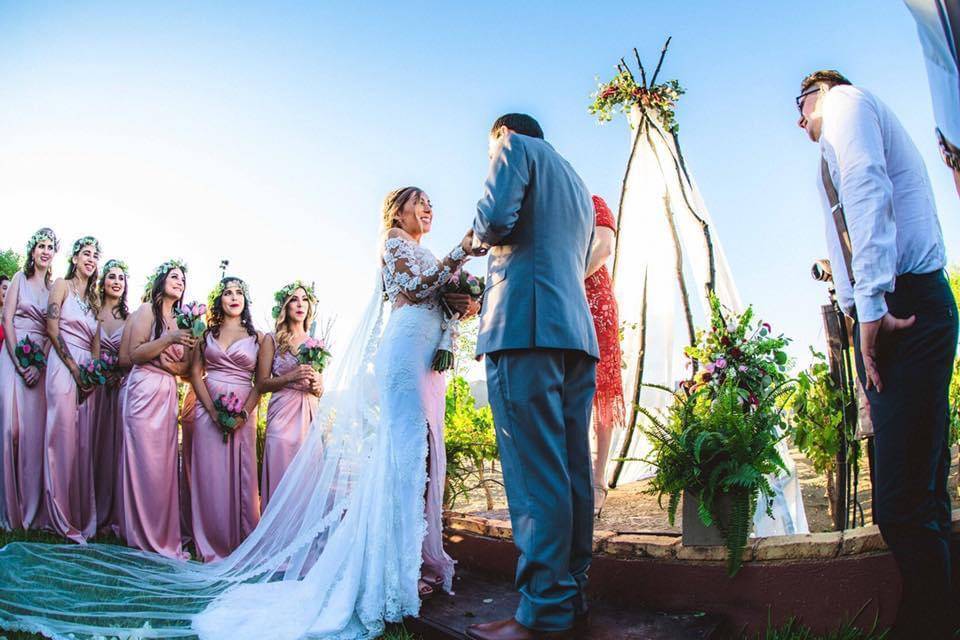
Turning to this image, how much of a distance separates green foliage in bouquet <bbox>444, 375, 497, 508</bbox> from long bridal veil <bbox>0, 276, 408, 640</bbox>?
38.5 inches

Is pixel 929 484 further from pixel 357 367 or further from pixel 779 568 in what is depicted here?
pixel 357 367

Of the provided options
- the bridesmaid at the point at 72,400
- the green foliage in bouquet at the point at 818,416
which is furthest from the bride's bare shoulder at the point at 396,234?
the bridesmaid at the point at 72,400

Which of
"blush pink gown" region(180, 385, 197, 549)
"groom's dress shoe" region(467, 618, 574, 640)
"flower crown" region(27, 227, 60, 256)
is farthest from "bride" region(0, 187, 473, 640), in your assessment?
"flower crown" region(27, 227, 60, 256)

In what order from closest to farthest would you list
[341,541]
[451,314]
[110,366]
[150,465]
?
[341,541] → [451,314] → [150,465] → [110,366]

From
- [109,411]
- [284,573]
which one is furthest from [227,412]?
[284,573]

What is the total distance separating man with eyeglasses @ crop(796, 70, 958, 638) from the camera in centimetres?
205

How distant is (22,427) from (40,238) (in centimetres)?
170

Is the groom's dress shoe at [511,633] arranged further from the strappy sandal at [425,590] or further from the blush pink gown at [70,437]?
the blush pink gown at [70,437]

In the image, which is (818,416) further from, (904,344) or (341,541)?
(341,541)

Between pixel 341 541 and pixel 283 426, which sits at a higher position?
pixel 283 426

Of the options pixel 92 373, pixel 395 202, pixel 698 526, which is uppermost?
pixel 395 202

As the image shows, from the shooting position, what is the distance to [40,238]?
19.8 feet

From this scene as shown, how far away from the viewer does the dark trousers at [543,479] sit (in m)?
2.35

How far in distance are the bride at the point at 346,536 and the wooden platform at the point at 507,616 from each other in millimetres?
102
